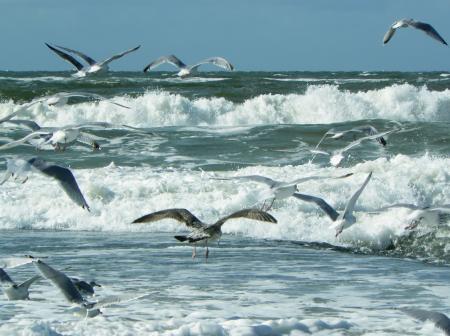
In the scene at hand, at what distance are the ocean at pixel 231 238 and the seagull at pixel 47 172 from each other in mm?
465

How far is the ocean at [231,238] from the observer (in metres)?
7.19

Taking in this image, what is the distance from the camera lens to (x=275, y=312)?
24.1ft

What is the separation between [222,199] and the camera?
1409cm

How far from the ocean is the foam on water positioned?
0.03m

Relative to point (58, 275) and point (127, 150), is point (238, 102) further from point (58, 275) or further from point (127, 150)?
point (58, 275)

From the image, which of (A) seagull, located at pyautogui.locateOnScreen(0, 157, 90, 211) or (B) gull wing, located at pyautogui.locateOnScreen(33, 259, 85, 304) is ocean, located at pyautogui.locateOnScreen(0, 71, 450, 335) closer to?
(B) gull wing, located at pyautogui.locateOnScreen(33, 259, 85, 304)

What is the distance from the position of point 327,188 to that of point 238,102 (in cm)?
1574

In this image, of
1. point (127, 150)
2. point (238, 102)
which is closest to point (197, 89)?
point (238, 102)

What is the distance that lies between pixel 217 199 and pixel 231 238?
2.37m
